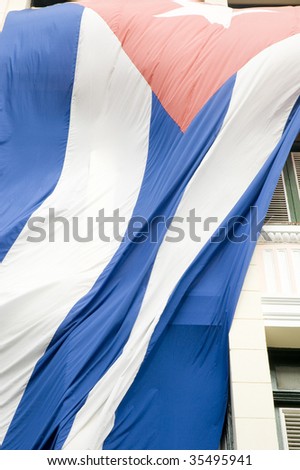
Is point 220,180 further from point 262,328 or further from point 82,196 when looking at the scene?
point 262,328

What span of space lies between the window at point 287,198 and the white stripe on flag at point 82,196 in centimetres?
200

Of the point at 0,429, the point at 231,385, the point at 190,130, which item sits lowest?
the point at 0,429

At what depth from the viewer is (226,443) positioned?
6.21 metres

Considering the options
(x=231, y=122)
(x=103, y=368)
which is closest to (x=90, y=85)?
(x=231, y=122)

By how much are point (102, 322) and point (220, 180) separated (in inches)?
93.5

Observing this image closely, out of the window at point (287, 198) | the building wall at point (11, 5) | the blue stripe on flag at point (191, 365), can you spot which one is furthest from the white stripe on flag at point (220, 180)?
the building wall at point (11, 5)

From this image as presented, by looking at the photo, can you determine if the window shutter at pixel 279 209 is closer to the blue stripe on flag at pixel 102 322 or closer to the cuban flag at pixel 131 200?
the cuban flag at pixel 131 200

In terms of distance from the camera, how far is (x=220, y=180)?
296 inches

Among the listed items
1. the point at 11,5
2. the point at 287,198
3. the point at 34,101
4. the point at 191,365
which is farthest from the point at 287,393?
the point at 11,5

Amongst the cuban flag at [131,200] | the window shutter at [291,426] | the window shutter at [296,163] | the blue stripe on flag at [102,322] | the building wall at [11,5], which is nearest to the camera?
the blue stripe on flag at [102,322]

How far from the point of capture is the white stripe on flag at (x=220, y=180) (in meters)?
5.91

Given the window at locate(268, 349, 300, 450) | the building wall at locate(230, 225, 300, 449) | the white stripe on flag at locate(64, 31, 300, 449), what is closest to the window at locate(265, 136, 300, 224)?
the building wall at locate(230, 225, 300, 449)

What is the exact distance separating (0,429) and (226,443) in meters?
2.26

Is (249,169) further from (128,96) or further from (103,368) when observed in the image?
(103,368)
